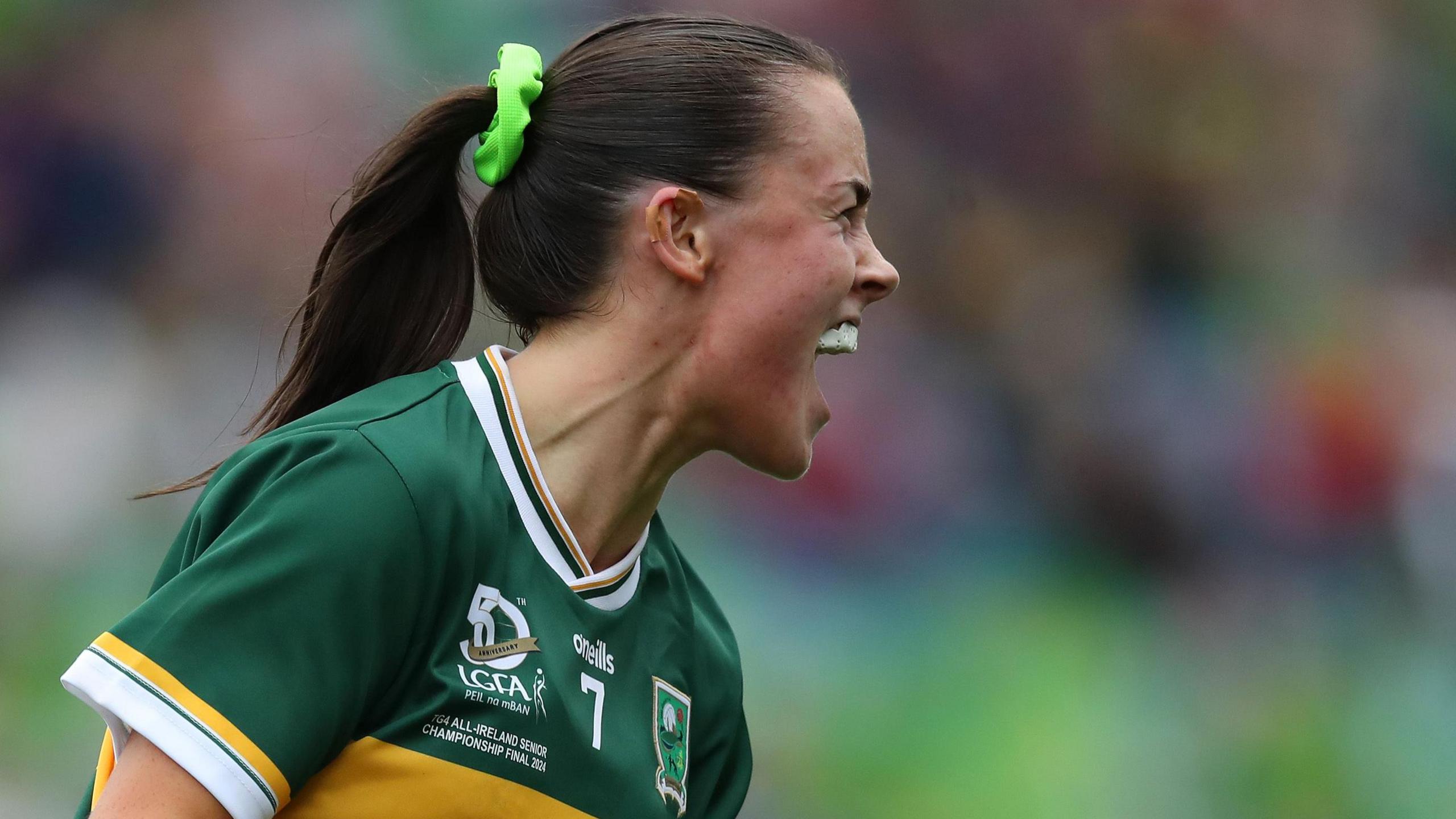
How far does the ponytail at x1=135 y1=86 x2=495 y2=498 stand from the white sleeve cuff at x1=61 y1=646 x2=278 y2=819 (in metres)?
0.47

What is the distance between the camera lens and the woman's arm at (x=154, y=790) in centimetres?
103

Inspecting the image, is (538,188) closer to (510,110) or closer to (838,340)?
(510,110)

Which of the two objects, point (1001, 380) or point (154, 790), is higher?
point (154, 790)

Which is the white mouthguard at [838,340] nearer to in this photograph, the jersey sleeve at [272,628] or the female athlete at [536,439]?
the female athlete at [536,439]

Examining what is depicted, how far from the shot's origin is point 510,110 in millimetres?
1512

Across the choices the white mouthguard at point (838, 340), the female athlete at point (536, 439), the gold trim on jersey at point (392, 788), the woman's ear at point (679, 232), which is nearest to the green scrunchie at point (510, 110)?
the female athlete at point (536, 439)

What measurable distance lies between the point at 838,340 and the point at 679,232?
213mm

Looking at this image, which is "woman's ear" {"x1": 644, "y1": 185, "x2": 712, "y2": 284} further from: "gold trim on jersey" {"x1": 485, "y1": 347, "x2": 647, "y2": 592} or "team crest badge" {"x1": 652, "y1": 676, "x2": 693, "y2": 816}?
"team crest badge" {"x1": 652, "y1": 676, "x2": 693, "y2": 816}

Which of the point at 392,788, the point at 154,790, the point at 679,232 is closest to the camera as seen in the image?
the point at 154,790

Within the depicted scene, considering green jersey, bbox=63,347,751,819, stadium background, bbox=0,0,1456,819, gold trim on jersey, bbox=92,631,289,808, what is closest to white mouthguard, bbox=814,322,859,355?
green jersey, bbox=63,347,751,819

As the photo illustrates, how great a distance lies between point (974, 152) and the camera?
11.9 ft

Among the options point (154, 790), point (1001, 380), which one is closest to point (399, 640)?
point (154, 790)

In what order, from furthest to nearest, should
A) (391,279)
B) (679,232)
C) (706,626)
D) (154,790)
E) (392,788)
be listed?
(706,626)
(391,279)
(679,232)
(392,788)
(154,790)

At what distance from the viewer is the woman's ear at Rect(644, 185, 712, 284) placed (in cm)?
144
